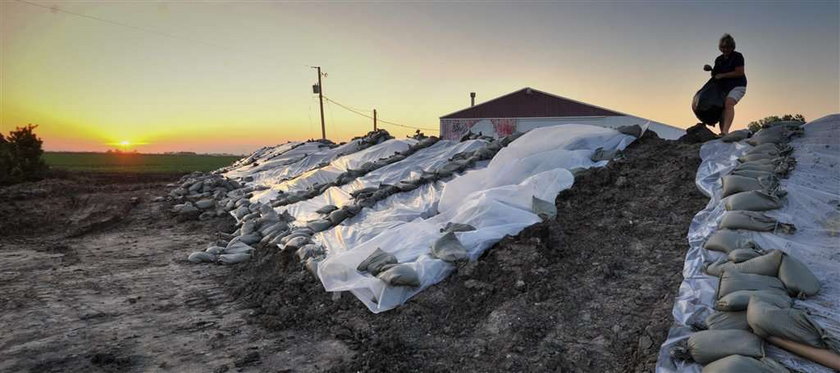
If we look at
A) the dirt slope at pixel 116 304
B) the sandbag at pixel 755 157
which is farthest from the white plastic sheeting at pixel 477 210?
the sandbag at pixel 755 157

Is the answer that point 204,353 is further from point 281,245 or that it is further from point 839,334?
point 839,334

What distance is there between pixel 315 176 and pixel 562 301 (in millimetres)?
7646

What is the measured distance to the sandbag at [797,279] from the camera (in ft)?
9.51

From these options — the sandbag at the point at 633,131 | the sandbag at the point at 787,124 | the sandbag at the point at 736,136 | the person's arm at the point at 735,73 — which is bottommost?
the sandbag at the point at 736,136

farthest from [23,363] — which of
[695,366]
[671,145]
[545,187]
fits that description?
[671,145]

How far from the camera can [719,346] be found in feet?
8.34

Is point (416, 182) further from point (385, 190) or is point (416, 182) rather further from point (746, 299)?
point (746, 299)

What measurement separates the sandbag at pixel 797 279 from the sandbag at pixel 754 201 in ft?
3.46

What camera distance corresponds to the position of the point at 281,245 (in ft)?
21.3

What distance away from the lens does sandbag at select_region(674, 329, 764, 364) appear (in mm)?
2480

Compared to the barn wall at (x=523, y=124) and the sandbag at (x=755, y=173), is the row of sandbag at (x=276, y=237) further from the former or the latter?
the barn wall at (x=523, y=124)

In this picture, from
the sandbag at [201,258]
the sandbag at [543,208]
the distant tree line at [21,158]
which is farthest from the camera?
the distant tree line at [21,158]

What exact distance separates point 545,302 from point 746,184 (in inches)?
86.3

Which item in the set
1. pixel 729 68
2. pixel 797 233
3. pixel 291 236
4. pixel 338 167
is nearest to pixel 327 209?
pixel 291 236
